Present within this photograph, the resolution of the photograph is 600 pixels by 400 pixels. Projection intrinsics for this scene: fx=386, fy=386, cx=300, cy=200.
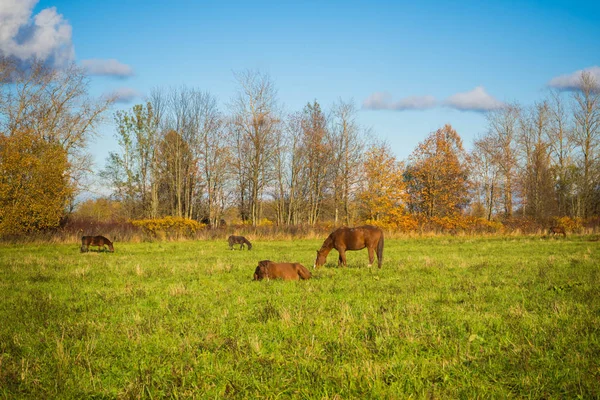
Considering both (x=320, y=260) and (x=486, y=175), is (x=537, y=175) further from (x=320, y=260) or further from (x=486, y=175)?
(x=320, y=260)

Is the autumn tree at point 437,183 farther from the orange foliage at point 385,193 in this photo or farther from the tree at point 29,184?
the tree at point 29,184

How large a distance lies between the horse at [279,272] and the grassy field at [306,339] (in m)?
0.47

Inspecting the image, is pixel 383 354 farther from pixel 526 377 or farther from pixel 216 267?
pixel 216 267

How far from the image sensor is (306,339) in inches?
216

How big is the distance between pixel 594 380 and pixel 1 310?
9.66m

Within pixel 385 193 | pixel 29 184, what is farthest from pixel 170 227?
pixel 385 193

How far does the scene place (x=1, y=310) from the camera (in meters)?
7.64

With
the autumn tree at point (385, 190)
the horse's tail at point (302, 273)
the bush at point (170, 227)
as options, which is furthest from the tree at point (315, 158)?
Result: the horse's tail at point (302, 273)

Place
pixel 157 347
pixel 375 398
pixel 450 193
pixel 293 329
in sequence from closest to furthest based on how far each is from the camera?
pixel 375 398 → pixel 157 347 → pixel 293 329 → pixel 450 193

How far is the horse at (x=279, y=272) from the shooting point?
418 inches

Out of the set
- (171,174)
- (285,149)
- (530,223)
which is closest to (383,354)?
(530,223)

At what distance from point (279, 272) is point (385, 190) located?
31.2 meters

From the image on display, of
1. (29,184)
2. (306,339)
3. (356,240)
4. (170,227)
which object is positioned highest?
(29,184)

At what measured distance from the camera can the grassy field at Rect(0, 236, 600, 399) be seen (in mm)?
4105
